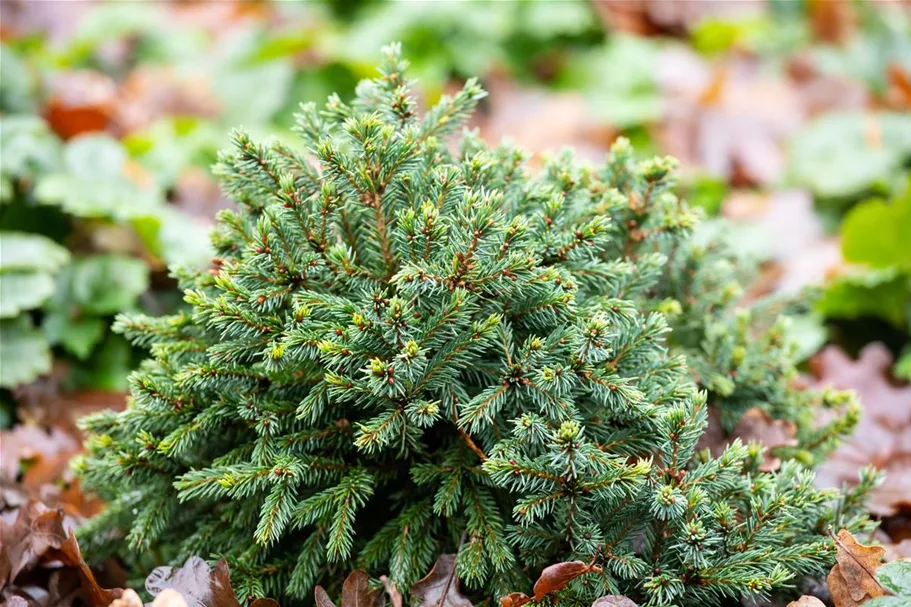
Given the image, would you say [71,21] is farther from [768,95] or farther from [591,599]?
[591,599]

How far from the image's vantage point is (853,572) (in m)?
1.43

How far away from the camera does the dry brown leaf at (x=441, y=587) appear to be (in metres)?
1.44

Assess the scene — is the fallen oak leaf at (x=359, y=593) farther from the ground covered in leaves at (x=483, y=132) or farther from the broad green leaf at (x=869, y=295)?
the broad green leaf at (x=869, y=295)

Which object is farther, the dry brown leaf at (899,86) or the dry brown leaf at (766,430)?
the dry brown leaf at (899,86)

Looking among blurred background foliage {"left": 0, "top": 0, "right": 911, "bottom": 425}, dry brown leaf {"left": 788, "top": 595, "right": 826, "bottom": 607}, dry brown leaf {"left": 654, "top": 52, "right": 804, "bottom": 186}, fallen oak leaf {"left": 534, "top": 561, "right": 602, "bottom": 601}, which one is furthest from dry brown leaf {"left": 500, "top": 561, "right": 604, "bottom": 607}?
dry brown leaf {"left": 654, "top": 52, "right": 804, "bottom": 186}

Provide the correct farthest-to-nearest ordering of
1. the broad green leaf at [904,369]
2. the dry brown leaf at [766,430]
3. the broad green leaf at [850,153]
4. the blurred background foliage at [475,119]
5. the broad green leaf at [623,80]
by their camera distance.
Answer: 1. the broad green leaf at [623,80]
2. the broad green leaf at [850,153]
3. the blurred background foliage at [475,119]
4. the broad green leaf at [904,369]
5. the dry brown leaf at [766,430]

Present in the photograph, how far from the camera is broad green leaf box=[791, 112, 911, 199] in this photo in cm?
351

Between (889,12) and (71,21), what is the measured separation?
5.01m

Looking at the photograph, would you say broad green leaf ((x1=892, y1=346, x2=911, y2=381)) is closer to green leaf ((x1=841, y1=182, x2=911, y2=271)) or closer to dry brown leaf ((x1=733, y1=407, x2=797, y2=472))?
green leaf ((x1=841, y1=182, x2=911, y2=271))

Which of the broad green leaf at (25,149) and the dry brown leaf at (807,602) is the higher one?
the broad green leaf at (25,149)

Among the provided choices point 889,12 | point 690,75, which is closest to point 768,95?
point 690,75

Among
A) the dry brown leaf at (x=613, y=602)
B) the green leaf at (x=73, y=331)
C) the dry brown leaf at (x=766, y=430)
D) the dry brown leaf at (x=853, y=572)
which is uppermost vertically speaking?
the dry brown leaf at (x=613, y=602)

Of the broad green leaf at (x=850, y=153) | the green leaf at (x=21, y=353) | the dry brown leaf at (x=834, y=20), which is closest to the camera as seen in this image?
the green leaf at (x=21, y=353)

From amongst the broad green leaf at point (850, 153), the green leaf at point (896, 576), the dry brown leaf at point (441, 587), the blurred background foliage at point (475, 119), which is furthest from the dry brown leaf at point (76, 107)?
the green leaf at point (896, 576)
